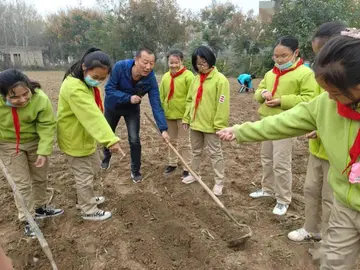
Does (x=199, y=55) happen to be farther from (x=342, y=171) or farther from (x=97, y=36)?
(x=97, y=36)

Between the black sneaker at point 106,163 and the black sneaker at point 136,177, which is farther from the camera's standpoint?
the black sneaker at point 106,163

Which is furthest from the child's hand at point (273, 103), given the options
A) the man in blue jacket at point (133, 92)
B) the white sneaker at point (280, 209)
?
the man in blue jacket at point (133, 92)

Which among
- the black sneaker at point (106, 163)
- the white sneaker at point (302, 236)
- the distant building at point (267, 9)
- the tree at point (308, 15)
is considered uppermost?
the distant building at point (267, 9)

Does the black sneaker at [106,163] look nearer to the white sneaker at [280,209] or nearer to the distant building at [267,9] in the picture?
the white sneaker at [280,209]

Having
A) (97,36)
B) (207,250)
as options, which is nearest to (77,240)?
(207,250)

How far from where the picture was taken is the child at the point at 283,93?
3221mm

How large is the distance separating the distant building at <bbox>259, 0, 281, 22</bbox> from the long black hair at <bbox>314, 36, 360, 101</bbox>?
49.6 ft

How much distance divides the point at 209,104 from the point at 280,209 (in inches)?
55.0

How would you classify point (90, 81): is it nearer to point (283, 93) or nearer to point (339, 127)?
point (283, 93)

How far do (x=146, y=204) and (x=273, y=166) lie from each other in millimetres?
1449

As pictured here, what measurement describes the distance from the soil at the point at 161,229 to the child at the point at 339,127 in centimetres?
101

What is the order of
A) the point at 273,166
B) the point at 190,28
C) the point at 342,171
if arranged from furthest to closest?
the point at 190,28 → the point at 273,166 → the point at 342,171

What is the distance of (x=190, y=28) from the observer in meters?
23.1

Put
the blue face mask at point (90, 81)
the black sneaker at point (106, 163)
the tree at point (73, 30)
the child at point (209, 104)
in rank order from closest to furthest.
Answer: the blue face mask at point (90, 81)
the child at point (209, 104)
the black sneaker at point (106, 163)
the tree at point (73, 30)
